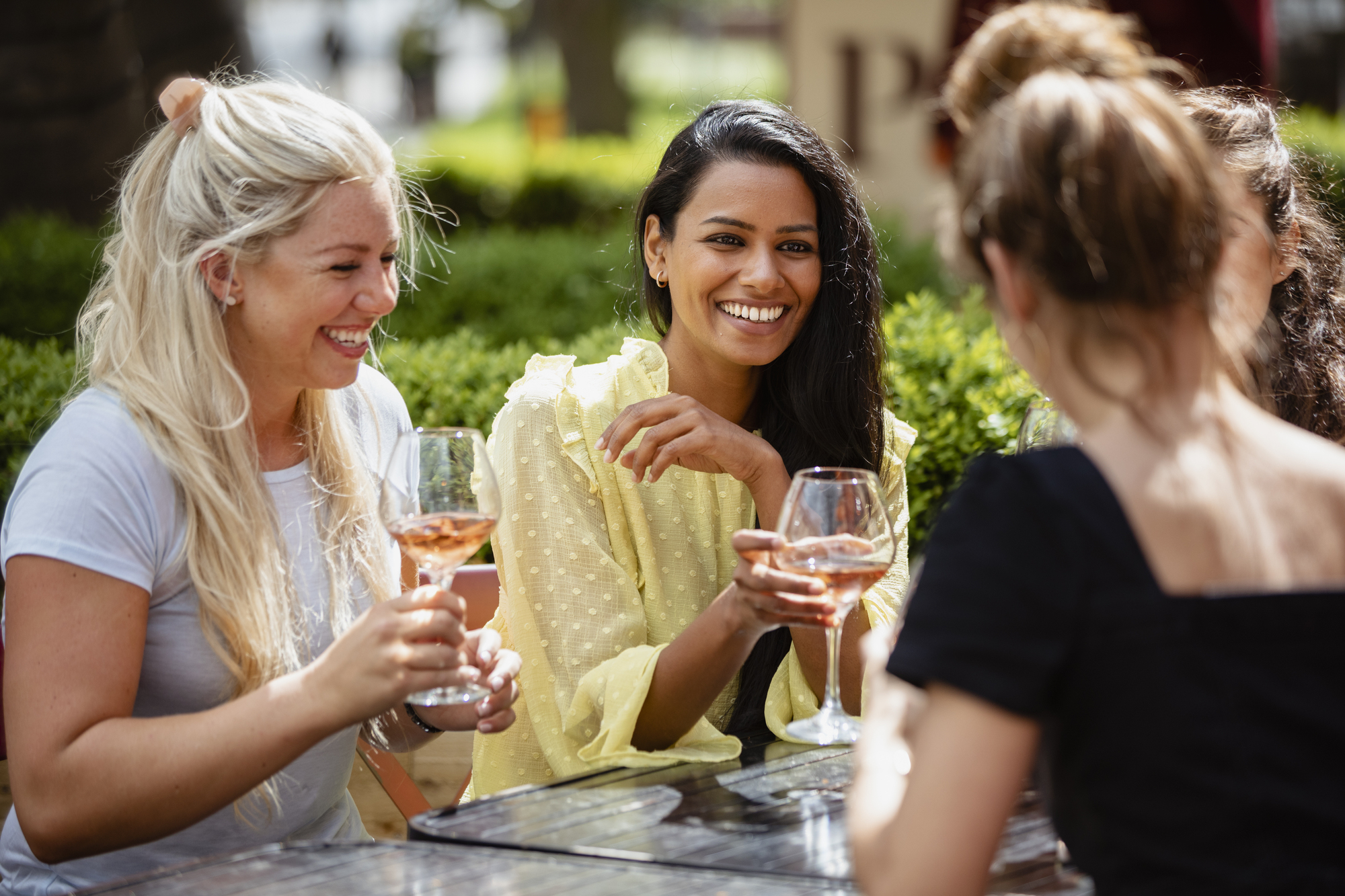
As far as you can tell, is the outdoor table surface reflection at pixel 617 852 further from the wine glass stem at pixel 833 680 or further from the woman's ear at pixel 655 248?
the woman's ear at pixel 655 248

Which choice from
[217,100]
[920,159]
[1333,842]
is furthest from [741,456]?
[920,159]

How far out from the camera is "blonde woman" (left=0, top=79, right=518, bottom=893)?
205cm

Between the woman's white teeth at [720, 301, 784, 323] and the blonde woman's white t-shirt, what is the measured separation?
42.0 inches

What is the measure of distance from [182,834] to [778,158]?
1.93 meters

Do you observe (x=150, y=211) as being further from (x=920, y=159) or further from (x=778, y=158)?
(x=920, y=159)

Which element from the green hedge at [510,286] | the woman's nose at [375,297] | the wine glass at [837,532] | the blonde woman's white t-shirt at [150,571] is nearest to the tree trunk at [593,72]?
the green hedge at [510,286]

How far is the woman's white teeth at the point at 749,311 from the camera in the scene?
3098mm

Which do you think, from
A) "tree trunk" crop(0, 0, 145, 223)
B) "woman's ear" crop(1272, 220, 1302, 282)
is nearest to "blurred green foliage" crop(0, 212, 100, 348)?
"tree trunk" crop(0, 0, 145, 223)

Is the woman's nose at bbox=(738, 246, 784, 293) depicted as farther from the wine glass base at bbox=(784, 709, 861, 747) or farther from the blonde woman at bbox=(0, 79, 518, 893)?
the wine glass base at bbox=(784, 709, 861, 747)

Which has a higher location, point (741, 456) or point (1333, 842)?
point (741, 456)

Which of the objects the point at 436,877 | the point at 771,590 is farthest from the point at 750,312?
the point at 436,877

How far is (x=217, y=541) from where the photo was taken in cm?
230

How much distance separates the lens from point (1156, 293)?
58.4 inches

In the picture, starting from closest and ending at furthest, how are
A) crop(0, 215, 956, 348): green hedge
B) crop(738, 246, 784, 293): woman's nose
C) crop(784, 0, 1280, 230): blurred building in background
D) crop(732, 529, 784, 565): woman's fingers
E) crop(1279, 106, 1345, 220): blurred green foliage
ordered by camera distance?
1. crop(732, 529, 784, 565): woman's fingers
2. crop(738, 246, 784, 293): woman's nose
3. crop(1279, 106, 1345, 220): blurred green foliage
4. crop(0, 215, 956, 348): green hedge
5. crop(784, 0, 1280, 230): blurred building in background
